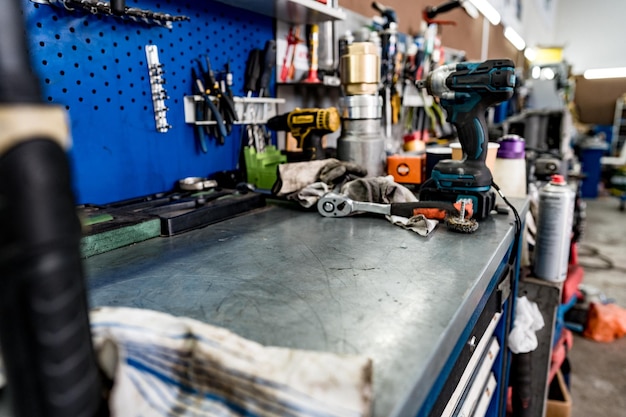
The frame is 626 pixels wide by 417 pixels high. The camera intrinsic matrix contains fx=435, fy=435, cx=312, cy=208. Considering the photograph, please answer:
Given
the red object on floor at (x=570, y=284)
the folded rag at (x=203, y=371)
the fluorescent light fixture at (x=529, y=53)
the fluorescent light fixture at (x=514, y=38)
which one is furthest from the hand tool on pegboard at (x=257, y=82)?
the fluorescent light fixture at (x=529, y=53)

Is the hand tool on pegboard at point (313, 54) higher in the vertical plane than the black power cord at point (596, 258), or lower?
higher

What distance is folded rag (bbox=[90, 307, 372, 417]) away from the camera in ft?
1.17

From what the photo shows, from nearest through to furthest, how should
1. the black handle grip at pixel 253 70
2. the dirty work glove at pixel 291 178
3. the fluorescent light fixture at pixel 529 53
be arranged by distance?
the dirty work glove at pixel 291 178
the black handle grip at pixel 253 70
the fluorescent light fixture at pixel 529 53

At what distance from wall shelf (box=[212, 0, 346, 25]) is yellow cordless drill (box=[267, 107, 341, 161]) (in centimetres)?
33

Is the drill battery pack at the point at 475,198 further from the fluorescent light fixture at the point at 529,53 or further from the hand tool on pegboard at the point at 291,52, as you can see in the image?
the fluorescent light fixture at the point at 529,53

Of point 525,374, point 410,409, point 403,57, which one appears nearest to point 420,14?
point 403,57

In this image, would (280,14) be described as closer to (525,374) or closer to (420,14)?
(525,374)

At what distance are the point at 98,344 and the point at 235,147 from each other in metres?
1.06

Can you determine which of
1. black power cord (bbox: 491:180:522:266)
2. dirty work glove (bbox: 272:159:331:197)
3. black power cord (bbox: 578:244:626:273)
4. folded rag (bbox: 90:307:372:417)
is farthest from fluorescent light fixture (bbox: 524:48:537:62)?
folded rag (bbox: 90:307:372:417)

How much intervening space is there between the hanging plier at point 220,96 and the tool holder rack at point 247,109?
0.02m

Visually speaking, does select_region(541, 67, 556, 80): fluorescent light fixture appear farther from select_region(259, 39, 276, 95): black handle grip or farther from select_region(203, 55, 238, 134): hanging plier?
select_region(203, 55, 238, 134): hanging plier

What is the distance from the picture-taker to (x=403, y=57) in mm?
2246

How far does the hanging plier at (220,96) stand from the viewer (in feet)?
4.02

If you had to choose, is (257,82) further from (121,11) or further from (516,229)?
(516,229)
